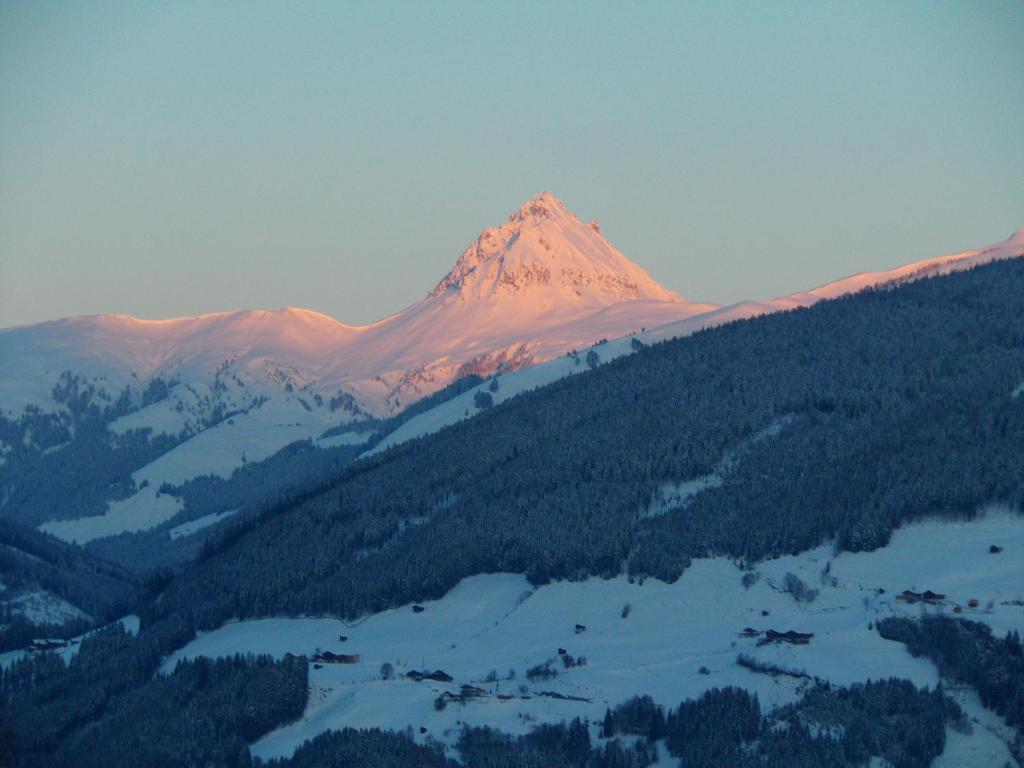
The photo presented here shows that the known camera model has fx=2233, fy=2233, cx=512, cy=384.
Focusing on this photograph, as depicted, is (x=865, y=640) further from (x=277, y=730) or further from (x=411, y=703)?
(x=277, y=730)

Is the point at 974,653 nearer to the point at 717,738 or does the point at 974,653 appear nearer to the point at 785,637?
the point at 785,637

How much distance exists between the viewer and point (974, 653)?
177375 mm

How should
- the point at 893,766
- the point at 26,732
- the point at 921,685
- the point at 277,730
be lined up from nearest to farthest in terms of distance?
the point at 893,766, the point at 921,685, the point at 277,730, the point at 26,732

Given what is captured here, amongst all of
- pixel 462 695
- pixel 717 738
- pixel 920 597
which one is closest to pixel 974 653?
pixel 920 597

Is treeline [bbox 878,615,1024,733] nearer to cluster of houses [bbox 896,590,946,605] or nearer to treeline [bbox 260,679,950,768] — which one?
treeline [bbox 260,679,950,768]

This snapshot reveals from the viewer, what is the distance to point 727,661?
618 feet

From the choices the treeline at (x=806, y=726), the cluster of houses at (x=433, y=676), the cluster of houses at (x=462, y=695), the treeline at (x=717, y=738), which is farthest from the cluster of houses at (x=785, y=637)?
the cluster of houses at (x=433, y=676)

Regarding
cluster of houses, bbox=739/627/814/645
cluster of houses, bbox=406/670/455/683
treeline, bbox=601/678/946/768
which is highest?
cluster of houses, bbox=406/670/455/683

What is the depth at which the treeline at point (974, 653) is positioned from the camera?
170 meters

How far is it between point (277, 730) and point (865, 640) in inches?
1963

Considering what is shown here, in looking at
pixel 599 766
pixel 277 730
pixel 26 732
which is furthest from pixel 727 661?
pixel 26 732

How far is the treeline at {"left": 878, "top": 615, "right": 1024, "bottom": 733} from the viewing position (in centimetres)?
17025

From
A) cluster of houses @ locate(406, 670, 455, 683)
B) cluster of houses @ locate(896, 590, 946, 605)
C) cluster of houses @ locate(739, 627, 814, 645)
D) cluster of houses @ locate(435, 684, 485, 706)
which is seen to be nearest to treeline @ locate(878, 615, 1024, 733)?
cluster of houses @ locate(896, 590, 946, 605)

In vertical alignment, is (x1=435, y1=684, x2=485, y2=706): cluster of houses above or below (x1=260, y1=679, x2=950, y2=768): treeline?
above
